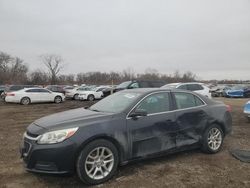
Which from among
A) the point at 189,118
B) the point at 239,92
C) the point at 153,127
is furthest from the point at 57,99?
the point at 153,127

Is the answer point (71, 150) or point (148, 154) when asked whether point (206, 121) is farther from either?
point (71, 150)

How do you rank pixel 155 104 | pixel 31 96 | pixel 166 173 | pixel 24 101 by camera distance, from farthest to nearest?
1. pixel 31 96
2. pixel 24 101
3. pixel 155 104
4. pixel 166 173

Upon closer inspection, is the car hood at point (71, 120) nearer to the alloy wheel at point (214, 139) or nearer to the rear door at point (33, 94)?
the alloy wheel at point (214, 139)

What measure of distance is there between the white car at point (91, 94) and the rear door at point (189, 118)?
21.2 meters

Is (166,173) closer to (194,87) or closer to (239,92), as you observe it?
(194,87)

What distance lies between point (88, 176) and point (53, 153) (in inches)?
27.4

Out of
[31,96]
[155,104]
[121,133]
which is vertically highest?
[155,104]

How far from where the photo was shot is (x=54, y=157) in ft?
15.3

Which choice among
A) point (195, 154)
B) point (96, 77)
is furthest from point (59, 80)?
point (195, 154)

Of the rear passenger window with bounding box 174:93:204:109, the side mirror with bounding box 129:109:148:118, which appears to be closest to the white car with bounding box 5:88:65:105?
the rear passenger window with bounding box 174:93:204:109

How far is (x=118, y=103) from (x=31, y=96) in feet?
62.6

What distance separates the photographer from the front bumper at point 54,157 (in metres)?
4.68

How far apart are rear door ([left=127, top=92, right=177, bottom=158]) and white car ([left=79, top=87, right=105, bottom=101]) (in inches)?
848

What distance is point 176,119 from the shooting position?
611 cm
